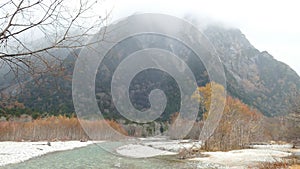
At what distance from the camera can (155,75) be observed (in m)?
139

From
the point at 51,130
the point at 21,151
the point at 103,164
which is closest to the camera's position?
the point at 103,164

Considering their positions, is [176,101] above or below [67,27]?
above

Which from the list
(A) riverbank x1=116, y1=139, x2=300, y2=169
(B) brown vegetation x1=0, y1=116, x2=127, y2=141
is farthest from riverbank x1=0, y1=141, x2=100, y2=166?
(B) brown vegetation x1=0, y1=116, x2=127, y2=141

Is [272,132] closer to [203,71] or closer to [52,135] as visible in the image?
[52,135]

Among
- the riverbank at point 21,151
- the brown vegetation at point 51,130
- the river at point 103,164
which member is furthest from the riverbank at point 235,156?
the brown vegetation at point 51,130

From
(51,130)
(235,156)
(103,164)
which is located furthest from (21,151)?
(51,130)

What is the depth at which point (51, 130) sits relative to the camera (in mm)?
68500

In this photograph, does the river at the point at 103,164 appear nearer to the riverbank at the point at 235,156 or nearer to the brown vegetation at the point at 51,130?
the riverbank at the point at 235,156

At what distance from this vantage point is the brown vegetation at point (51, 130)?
2308 inches

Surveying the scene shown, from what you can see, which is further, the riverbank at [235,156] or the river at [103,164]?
the riverbank at [235,156]

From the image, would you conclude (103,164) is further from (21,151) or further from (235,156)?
(21,151)

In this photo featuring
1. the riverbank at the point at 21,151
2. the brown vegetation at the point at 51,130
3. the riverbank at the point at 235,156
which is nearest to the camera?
the riverbank at the point at 235,156

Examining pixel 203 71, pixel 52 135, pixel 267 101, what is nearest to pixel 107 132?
pixel 52 135

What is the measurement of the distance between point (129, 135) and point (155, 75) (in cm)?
4371
